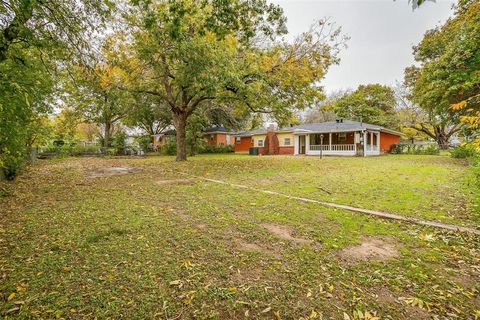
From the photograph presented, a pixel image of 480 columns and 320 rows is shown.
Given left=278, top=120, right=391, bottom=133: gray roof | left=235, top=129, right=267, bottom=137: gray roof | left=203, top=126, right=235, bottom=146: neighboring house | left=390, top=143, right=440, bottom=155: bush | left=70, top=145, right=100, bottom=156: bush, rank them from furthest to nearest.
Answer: left=203, top=126, right=235, bottom=146: neighboring house, left=235, top=129, right=267, bottom=137: gray roof, left=70, top=145, right=100, bottom=156: bush, left=390, top=143, right=440, bottom=155: bush, left=278, top=120, right=391, bottom=133: gray roof

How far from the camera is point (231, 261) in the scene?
10.4 ft

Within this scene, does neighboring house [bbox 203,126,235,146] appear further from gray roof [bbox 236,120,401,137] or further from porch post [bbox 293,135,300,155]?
porch post [bbox 293,135,300,155]

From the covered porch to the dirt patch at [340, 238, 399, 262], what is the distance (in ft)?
63.0

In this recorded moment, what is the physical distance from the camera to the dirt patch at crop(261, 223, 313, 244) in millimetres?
3869

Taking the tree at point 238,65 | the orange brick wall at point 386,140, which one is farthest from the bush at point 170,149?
the orange brick wall at point 386,140

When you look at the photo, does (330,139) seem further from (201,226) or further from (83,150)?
(83,150)

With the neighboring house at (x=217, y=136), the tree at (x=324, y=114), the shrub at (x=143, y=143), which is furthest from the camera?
the tree at (x=324, y=114)

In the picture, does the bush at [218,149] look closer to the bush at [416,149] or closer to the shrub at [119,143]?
the shrub at [119,143]

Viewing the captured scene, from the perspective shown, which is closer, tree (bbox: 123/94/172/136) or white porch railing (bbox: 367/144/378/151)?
tree (bbox: 123/94/172/136)

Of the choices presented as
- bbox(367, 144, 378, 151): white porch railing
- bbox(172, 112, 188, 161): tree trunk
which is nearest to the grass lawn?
bbox(172, 112, 188, 161): tree trunk

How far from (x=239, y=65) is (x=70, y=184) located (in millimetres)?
9088

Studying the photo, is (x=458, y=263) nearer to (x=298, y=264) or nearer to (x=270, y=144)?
(x=298, y=264)

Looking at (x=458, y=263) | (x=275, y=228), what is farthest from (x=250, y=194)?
(x=458, y=263)

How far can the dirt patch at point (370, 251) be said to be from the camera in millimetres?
3361
